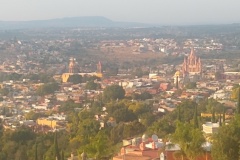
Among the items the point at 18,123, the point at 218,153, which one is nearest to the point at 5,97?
the point at 18,123

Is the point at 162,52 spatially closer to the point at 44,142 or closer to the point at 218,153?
the point at 44,142

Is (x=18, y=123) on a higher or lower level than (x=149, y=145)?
lower

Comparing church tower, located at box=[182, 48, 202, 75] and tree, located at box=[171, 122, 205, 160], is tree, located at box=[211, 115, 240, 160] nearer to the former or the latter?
tree, located at box=[171, 122, 205, 160]

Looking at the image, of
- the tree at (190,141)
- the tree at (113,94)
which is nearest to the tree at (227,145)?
the tree at (190,141)

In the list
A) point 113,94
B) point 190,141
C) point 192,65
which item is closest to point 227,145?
point 190,141

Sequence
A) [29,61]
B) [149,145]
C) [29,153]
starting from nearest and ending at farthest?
[149,145], [29,153], [29,61]

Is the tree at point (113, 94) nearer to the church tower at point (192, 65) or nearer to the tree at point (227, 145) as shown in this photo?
the church tower at point (192, 65)

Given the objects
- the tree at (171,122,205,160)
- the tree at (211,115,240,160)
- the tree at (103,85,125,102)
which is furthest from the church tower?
the tree at (211,115,240,160)

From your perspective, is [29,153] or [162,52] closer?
[29,153]

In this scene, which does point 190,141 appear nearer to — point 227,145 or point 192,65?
point 227,145
